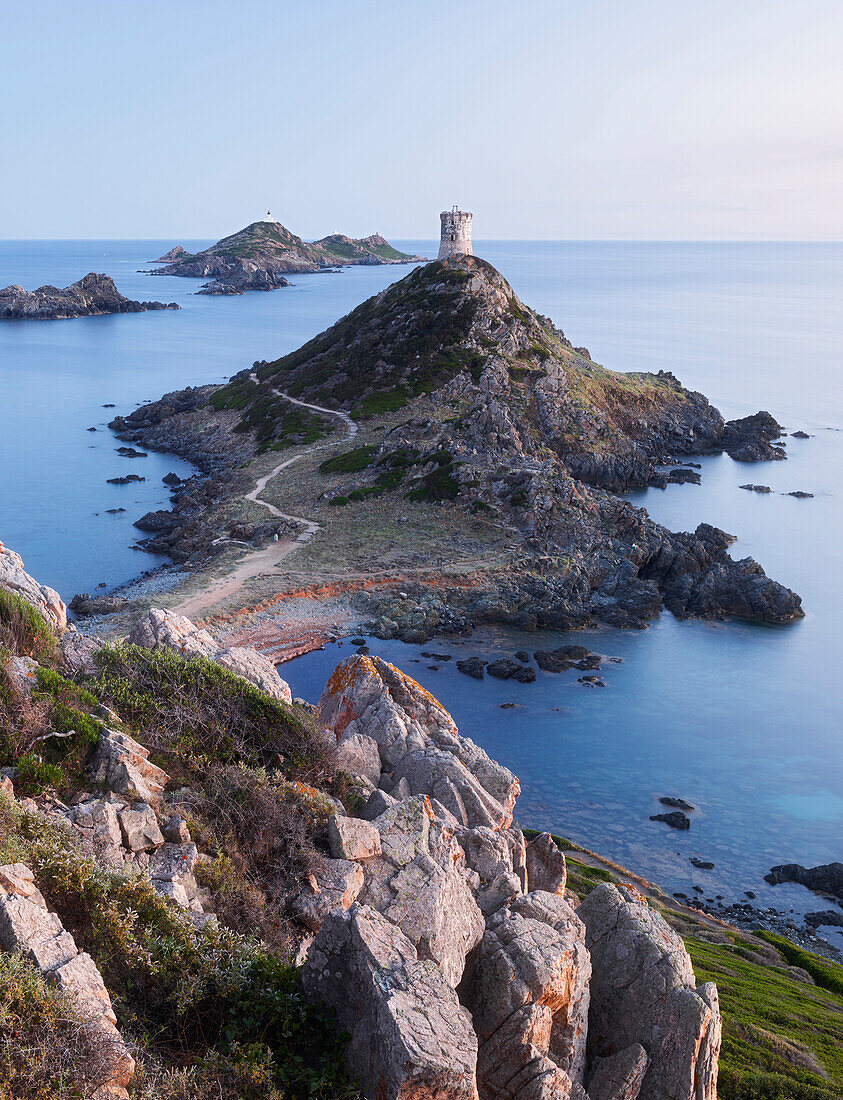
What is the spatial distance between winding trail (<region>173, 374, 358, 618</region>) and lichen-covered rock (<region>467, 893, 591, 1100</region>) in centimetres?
3496

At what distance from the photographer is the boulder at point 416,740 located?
1766cm

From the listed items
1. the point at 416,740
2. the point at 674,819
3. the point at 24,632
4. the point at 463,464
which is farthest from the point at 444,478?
the point at 24,632

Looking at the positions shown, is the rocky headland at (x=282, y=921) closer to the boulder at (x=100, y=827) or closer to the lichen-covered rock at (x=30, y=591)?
the boulder at (x=100, y=827)

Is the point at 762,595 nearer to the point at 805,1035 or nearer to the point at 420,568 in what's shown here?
the point at 420,568

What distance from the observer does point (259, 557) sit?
5450 centimetres

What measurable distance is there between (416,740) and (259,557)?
37225 millimetres

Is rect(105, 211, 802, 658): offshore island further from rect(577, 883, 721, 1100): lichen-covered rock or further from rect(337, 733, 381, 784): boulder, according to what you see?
rect(577, 883, 721, 1100): lichen-covered rock

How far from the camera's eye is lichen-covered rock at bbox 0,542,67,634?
752 inches

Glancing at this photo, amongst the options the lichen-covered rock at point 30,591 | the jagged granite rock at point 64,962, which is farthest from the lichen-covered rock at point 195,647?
the jagged granite rock at point 64,962

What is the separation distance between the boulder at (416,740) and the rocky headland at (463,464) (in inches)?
994

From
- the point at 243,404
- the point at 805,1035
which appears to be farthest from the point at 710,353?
the point at 805,1035

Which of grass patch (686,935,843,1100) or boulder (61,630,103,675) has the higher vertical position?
boulder (61,630,103,675)

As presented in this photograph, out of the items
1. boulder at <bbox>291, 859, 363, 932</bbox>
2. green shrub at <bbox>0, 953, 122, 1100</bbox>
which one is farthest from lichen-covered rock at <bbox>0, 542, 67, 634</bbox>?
green shrub at <bbox>0, 953, 122, 1100</bbox>

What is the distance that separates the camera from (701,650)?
50.8 meters
